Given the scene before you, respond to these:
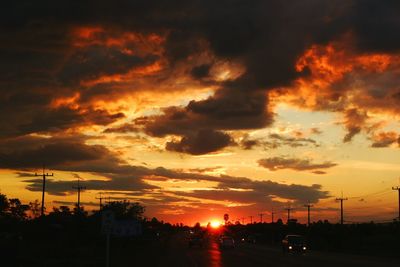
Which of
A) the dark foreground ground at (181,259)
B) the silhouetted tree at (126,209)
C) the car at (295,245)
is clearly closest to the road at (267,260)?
the dark foreground ground at (181,259)

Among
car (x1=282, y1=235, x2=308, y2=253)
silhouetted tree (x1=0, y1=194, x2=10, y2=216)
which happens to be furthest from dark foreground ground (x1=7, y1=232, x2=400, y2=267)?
silhouetted tree (x1=0, y1=194, x2=10, y2=216)

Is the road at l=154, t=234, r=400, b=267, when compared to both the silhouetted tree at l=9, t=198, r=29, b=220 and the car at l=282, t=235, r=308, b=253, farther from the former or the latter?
the silhouetted tree at l=9, t=198, r=29, b=220

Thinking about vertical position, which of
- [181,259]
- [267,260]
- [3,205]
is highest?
[3,205]

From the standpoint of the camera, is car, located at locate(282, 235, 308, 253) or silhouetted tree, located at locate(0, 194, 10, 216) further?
silhouetted tree, located at locate(0, 194, 10, 216)

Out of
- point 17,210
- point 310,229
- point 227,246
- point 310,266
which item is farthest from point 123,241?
point 310,229

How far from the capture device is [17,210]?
392ft

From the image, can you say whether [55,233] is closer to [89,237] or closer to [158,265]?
[89,237]

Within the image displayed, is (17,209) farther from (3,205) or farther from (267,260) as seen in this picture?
(267,260)

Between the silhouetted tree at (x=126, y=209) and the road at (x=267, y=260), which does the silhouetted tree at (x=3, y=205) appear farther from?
the road at (x=267, y=260)

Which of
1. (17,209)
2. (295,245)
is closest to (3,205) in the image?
(17,209)

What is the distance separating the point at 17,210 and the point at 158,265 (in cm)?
8681

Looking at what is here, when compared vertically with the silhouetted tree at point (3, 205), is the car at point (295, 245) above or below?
below

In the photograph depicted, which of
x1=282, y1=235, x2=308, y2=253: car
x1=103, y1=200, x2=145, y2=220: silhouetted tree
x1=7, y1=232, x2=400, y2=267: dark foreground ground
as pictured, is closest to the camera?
x1=7, y1=232, x2=400, y2=267: dark foreground ground

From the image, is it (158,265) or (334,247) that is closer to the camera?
(158,265)
